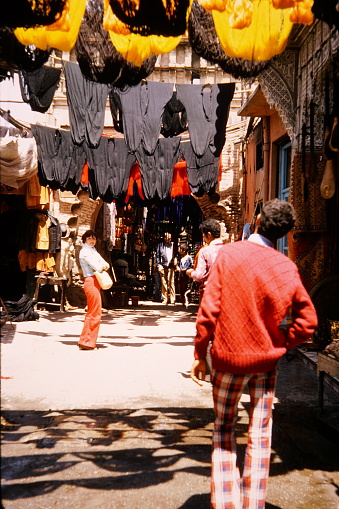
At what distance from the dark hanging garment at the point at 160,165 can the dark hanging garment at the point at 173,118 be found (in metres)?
0.24

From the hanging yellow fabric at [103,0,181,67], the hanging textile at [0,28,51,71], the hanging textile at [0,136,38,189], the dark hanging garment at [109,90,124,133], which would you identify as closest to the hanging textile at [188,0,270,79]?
the hanging yellow fabric at [103,0,181,67]

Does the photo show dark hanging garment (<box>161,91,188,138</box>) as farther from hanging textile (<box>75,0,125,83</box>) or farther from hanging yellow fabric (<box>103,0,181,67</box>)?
hanging yellow fabric (<box>103,0,181,67</box>)

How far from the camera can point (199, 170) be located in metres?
9.67

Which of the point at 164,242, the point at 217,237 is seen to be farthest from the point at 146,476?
the point at 164,242

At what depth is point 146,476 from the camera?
3311 millimetres

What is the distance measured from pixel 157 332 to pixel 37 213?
5.07 meters

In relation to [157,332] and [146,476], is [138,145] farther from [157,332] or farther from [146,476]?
[146,476]

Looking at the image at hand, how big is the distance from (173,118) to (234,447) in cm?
809

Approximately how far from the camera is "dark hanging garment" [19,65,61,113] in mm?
7590

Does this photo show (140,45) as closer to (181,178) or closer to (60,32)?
(60,32)

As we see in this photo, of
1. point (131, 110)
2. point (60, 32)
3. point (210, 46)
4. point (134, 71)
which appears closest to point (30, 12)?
point (60, 32)

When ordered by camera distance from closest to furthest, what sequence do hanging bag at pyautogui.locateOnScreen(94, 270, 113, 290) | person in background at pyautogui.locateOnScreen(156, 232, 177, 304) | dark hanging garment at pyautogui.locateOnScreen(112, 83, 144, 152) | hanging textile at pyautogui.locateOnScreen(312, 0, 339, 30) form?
hanging textile at pyautogui.locateOnScreen(312, 0, 339, 30), hanging bag at pyautogui.locateOnScreen(94, 270, 113, 290), dark hanging garment at pyautogui.locateOnScreen(112, 83, 144, 152), person in background at pyautogui.locateOnScreen(156, 232, 177, 304)

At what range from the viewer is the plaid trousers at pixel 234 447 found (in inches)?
99.8

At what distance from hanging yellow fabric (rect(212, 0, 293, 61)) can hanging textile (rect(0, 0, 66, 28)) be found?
3.98ft
